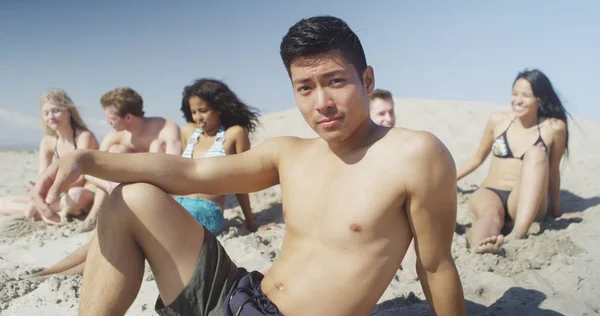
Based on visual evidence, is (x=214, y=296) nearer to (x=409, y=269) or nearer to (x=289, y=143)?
(x=289, y=143)

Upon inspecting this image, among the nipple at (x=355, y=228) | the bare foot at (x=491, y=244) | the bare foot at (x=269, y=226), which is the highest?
the nipple at (x=355, y=228)

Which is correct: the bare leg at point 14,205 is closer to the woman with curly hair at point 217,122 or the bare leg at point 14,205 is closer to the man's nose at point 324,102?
the woman with curly hair at point 217,122

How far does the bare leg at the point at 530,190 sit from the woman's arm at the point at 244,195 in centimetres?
218

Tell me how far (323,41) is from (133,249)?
1.11m

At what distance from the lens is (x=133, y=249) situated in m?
1.94

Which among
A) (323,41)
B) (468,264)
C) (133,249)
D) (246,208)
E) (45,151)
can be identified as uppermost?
(323,41)

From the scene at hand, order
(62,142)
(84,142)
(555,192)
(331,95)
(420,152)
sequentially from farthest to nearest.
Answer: (62,142) → (84,142) → (555,192) → (331,95) → (420,152)

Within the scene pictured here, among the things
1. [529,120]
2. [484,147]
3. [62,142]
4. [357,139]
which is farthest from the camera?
[62,142]

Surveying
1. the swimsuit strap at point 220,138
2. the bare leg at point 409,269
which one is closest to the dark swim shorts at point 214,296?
the bare leg at point 409,269

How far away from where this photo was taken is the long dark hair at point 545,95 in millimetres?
4297

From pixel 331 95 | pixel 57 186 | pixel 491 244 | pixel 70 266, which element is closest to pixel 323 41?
pixel 331 95

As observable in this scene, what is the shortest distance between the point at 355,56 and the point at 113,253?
1221 mm

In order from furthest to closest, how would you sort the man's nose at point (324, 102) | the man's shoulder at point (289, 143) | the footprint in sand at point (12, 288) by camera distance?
the footprint in sand at point (12, 288) < the man's shoulder at point (289, 143) < the man's nose at point (324, 102)

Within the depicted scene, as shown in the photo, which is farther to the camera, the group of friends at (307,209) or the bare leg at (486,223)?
the bare leg at (486,223)
